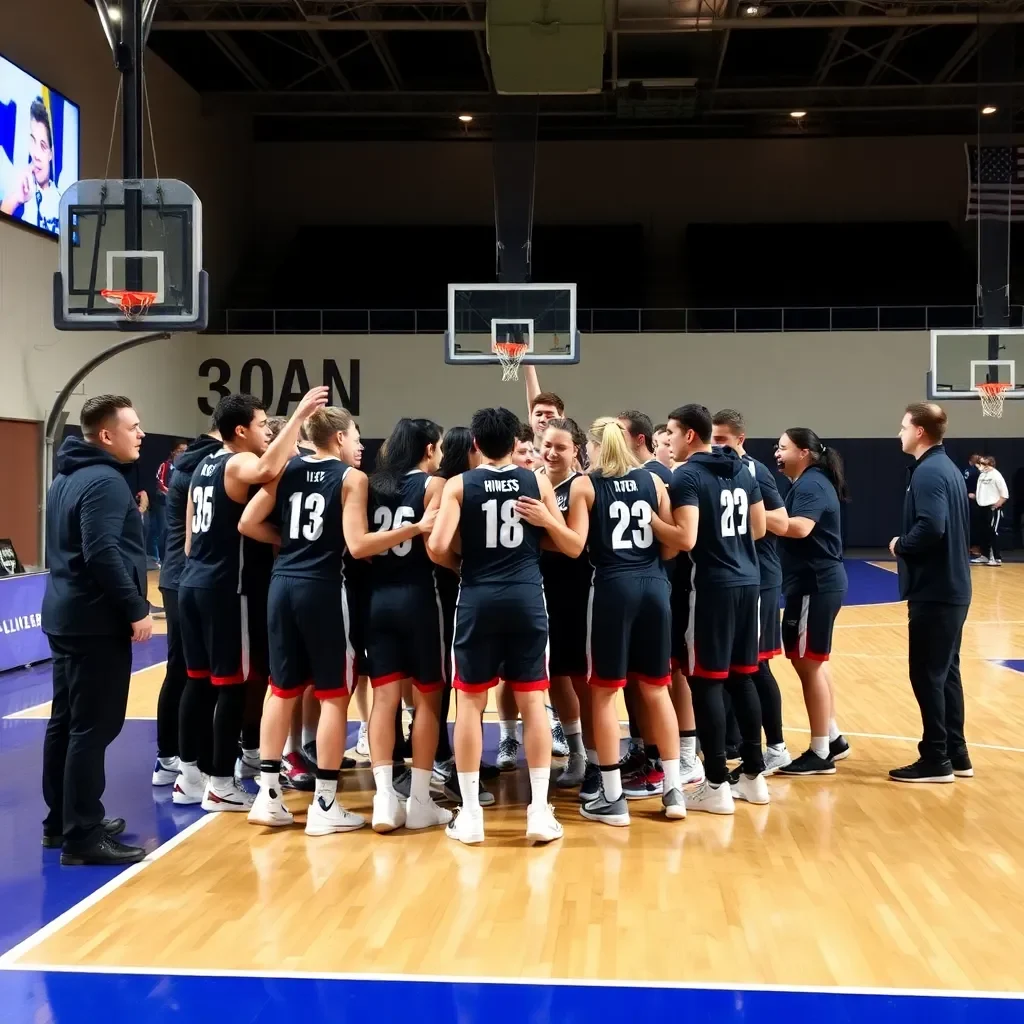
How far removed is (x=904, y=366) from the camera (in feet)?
67.2

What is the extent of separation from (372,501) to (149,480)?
48.2 ft

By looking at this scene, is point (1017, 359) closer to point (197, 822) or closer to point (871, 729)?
point (871, 729)

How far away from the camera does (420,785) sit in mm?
5023

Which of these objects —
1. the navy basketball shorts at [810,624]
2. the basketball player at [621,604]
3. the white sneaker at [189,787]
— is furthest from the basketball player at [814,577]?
the white sneaker at [189,787]

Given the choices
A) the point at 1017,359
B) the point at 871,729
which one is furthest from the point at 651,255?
the point at 871,729

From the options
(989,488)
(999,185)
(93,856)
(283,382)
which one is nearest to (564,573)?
(93,856)

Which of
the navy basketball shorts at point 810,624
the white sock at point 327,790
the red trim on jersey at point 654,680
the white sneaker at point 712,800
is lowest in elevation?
the white sneaker at point 712,800

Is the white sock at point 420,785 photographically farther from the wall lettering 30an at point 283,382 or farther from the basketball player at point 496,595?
the wall lettering 30an at point 283,382

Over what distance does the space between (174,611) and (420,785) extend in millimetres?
1593

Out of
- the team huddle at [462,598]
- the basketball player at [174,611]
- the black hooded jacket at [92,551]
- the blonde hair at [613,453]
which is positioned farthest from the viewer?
the basketball player at [174,611]

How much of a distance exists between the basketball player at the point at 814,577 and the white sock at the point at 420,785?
2.01m

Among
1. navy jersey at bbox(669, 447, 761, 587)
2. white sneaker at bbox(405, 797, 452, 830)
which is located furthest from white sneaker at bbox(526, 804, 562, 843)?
navy jersey at bbox(669, 447, 761, 587)

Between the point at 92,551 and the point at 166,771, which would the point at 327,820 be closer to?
the point at 166,771

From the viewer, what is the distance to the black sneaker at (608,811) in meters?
5.02
